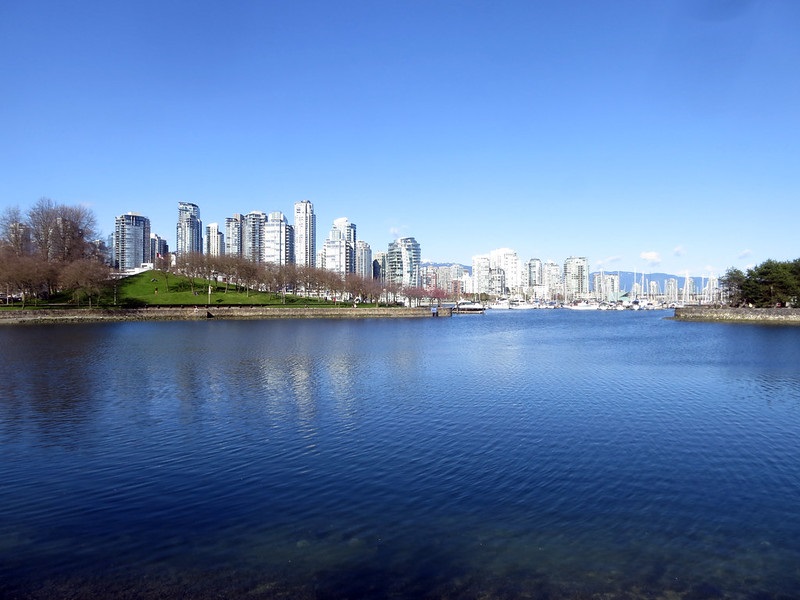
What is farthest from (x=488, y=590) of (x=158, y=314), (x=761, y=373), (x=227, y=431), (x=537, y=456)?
(x=158, y=314)

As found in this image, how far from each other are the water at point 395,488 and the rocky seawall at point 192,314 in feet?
204

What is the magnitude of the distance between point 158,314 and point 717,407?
89298 mm

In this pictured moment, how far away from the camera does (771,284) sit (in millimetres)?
108875

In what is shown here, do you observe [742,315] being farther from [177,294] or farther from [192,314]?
[177,294]

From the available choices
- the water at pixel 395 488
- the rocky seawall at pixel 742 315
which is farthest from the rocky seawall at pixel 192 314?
the water at pixel 395 488

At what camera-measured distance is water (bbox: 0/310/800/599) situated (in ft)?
31.8

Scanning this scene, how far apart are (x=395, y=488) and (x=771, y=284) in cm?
11988

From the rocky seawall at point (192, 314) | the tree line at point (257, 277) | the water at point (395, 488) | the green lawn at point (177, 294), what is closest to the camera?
the water at point (395, 488)

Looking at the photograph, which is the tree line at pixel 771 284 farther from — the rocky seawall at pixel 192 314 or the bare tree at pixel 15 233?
the bare tree at pixel 15 233

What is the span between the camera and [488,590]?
9211mm

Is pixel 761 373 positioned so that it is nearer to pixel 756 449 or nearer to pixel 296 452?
pixel 756 449

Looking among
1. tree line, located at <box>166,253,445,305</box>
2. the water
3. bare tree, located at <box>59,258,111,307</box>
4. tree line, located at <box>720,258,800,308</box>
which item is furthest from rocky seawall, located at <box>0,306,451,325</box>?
tree line, located at <box>720,258,800,308</box>

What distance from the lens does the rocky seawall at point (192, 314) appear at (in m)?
82.4

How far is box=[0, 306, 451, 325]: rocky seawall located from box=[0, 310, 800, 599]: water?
62.0 metres
